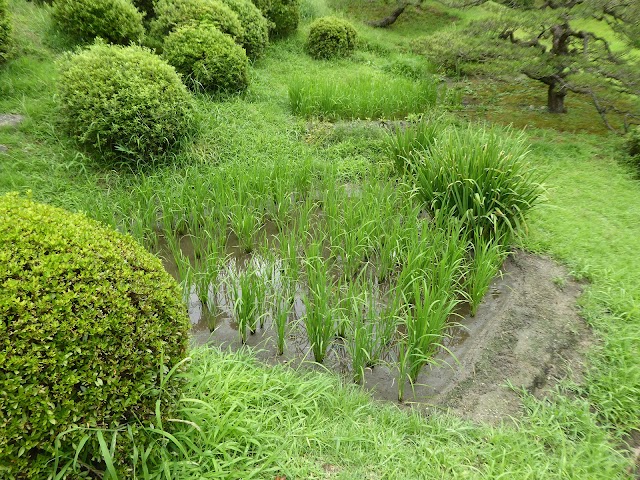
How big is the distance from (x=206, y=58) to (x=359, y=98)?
7.46 ft

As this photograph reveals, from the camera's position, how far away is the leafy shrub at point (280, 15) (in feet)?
29.5

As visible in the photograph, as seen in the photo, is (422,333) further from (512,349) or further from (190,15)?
(190,15)

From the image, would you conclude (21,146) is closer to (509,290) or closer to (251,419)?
Result: (251,419)

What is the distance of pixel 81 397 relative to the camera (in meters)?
1.72

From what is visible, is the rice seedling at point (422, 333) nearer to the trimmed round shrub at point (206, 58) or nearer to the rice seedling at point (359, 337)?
the rice seedling at point (359, 337)

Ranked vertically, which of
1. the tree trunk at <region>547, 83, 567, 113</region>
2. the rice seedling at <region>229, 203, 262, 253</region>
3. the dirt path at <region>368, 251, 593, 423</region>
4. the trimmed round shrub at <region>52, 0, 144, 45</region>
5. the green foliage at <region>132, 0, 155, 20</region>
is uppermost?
the green foliage at <region>132, 0, 155, 20</region>

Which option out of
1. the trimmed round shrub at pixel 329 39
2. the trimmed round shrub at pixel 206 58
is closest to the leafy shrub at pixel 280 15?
the trimmed round shrub at pixel 329 39

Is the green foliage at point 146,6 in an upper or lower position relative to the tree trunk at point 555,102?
upper

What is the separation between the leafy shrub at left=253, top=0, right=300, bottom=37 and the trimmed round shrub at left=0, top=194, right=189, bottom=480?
8159mm

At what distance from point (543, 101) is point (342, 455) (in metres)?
6.74

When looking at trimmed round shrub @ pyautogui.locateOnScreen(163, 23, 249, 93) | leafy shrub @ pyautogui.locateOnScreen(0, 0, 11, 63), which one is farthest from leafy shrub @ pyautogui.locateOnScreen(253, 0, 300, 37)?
leafy shrub @ pyautogui.locateOnScreen(0, 0, 11, 63)

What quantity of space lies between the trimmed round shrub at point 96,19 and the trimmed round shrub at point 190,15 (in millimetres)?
748

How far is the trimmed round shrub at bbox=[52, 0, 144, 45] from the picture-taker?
19.4 ft

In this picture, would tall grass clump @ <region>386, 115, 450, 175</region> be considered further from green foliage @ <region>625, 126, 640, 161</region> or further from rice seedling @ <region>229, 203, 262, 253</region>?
green foliage @ <region>625, 126, 640, 161</region>
